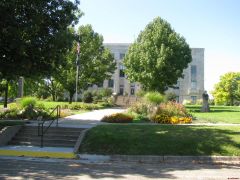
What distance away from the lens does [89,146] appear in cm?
1556

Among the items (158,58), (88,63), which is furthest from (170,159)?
(88,63)

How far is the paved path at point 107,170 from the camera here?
11008 millimetres

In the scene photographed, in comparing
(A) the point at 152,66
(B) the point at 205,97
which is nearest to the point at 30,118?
(B) the point at 205,97

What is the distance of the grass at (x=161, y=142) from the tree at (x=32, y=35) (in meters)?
5.46

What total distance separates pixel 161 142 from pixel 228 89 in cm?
7566

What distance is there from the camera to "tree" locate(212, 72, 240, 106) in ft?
284

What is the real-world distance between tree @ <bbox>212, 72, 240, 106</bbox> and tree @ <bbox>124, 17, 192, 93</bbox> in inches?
1603

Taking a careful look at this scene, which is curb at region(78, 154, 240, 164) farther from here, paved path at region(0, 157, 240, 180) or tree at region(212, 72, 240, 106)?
tree at region(212, 72, 240, 106)

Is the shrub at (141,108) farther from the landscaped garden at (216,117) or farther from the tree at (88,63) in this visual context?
the tree at (88,63)

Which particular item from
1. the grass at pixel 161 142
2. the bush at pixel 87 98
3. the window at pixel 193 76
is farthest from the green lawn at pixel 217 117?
the window at pixel 193 76

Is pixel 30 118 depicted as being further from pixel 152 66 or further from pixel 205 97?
pixel 152 66

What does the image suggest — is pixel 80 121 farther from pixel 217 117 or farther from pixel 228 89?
pixel 228 89

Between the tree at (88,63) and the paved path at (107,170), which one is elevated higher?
the tree at (88,63)

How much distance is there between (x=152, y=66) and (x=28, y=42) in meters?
28.7
